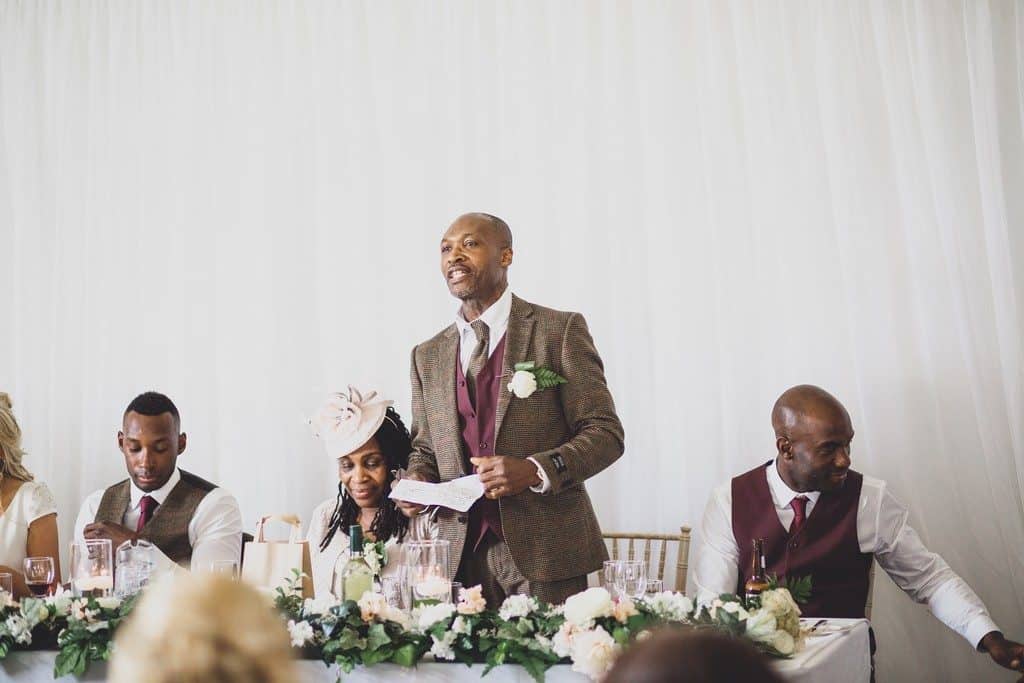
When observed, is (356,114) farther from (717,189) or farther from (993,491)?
(993,491)

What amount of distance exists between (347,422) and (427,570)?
0.98 m

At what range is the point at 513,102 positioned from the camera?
455cm

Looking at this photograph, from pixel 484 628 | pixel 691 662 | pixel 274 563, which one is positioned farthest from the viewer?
pixel 274 563

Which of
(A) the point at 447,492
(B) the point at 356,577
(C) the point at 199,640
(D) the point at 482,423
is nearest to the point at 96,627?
(B) the point at 356,577

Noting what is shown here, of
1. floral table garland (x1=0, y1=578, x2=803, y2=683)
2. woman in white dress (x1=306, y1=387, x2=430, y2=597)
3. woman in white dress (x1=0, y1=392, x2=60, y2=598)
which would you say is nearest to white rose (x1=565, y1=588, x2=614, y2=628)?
floral table garland (x1=0, y1=578, x2=803, y2=683)

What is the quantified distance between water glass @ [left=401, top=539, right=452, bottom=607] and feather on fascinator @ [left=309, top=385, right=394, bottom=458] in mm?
916

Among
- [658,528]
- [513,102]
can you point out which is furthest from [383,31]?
[658,528]

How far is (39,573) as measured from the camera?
2787mm

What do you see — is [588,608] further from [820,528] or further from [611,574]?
[820,528]

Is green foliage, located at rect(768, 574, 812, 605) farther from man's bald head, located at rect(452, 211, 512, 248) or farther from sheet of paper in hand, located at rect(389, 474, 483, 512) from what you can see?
man's bald head, located at rect(452, 211, 512, 248)

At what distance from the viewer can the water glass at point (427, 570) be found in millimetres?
2488

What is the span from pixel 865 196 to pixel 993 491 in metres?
1.18

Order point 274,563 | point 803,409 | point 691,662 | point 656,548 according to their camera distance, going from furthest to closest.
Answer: point 656,548 → point 803,409 → point 274,563 → point 691,662

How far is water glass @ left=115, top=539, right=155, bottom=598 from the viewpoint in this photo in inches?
104
